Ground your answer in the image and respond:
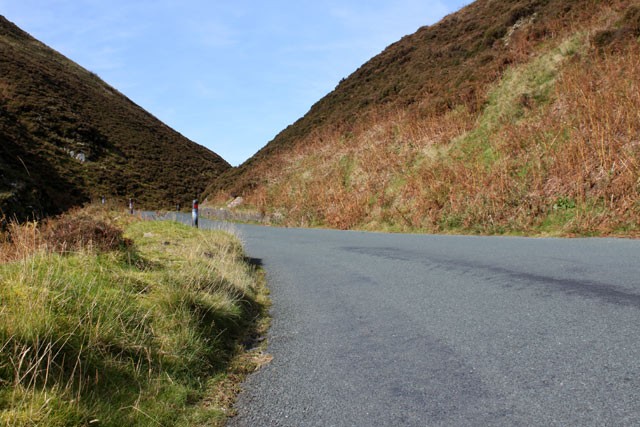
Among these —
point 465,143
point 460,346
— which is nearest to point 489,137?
point 465,143

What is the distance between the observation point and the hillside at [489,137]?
40.3ft

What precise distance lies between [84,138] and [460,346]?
55.2m

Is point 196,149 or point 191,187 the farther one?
point 196,149

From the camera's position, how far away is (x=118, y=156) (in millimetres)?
52469

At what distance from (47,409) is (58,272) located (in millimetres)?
1988

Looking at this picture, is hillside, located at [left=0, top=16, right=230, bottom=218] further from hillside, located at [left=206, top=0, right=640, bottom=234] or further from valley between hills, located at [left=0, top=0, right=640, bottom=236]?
hillside, located at [left=206, top=0, right=640, bottom=234]

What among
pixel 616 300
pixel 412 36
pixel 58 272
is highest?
pixel 412 36

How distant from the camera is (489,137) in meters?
17.6

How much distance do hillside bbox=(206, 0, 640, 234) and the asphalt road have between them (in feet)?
17.1

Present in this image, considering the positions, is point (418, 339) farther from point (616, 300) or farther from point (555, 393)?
point (616, 300)

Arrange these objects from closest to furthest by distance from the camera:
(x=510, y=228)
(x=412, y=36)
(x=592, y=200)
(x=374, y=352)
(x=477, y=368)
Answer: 1. (x=477, y=368)
2. (x=374, y=352)
3. (x=592, y=200)
4. (x=510, y=228)
5. (x=412, y=36)

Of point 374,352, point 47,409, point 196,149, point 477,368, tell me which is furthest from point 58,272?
point 196,149

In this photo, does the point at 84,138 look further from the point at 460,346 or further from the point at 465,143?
the point at 460,346

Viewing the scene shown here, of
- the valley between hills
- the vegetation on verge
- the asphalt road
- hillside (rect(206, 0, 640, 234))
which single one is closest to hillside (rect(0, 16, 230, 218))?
the valley between hills
